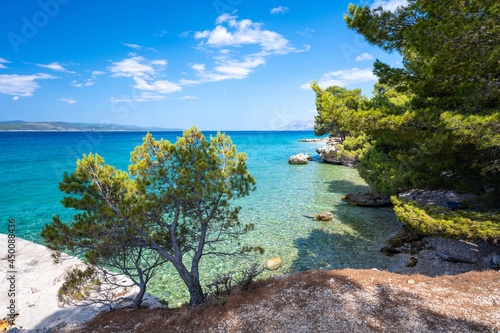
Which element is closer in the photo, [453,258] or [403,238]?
[453,258]

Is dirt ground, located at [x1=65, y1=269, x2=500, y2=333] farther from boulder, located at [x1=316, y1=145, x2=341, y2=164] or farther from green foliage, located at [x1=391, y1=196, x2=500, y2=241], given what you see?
boulder, located at [x1=316, y1=145, x2=341, y2=164]

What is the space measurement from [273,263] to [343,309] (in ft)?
17.9

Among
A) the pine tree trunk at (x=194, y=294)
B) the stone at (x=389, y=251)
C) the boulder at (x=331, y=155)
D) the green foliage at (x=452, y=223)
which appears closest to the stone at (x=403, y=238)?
the stone at (x=389, y=251)

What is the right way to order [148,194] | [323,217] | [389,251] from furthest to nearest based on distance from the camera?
[323,217]
[389,251]
[148,194]

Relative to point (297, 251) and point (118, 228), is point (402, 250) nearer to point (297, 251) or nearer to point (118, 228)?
point (297, 251)

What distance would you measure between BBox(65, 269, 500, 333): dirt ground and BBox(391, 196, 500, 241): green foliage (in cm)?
136

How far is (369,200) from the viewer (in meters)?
18.8

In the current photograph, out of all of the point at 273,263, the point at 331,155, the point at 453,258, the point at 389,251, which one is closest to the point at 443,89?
the point at 453,258

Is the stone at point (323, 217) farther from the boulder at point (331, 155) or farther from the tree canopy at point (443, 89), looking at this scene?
the boulder at point (331, 155)

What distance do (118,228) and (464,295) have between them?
9041 mm

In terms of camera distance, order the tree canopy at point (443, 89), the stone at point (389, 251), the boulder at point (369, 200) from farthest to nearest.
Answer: the boulder at point (369, 200)
the stone at point (389, 251)
the tree canopy at point (443, 89)

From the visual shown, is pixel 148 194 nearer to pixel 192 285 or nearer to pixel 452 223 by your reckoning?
pixel 192 285

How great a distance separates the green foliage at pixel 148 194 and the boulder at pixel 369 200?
14737 millimetres

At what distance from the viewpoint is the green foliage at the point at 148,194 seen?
569 centimetres
